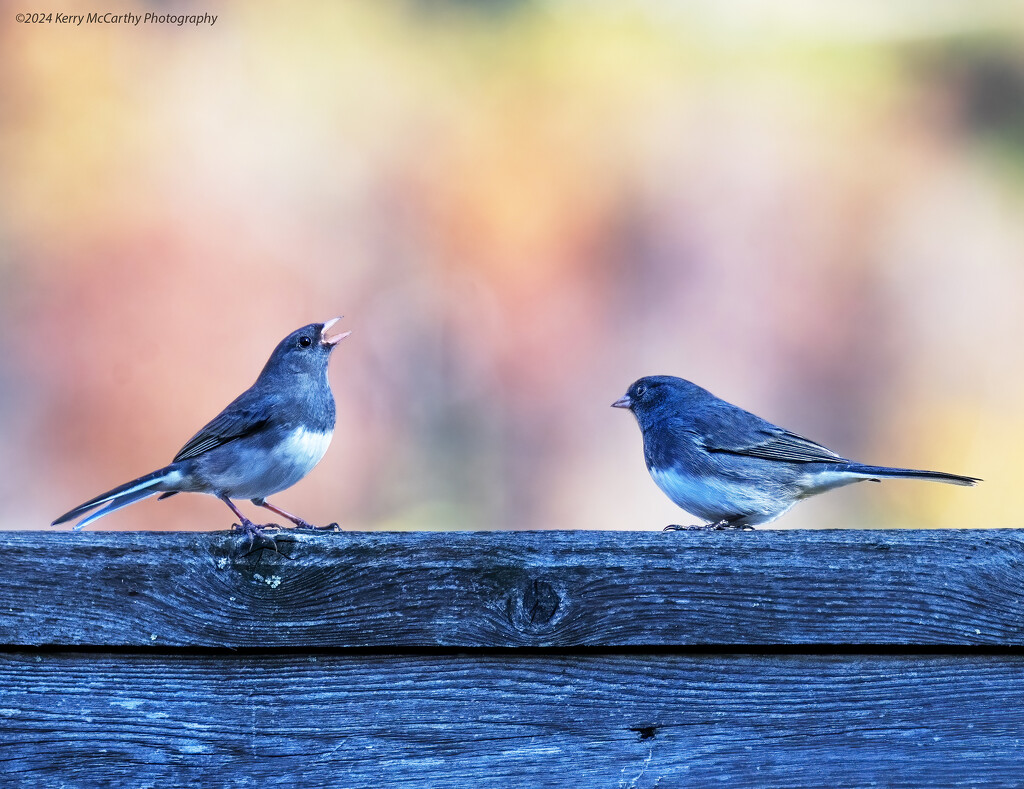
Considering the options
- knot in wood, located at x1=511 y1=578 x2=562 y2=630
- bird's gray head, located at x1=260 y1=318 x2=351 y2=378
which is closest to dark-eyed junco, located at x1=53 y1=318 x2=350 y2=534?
bird's gray head, located at x1=260 y1=318 x2=351 y2=378

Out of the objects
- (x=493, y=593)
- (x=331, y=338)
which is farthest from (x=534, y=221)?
(x=493, y=593)

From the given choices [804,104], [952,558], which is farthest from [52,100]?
[952,558]

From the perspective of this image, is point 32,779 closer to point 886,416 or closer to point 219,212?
point 219,212

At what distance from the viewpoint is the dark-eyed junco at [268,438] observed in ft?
12.0

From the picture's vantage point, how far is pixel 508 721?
159 cm

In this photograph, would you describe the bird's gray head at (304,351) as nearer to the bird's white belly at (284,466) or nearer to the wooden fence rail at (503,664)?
the bird's white belly at (284,466)

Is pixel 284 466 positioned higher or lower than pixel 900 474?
higher

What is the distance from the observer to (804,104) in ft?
13.3

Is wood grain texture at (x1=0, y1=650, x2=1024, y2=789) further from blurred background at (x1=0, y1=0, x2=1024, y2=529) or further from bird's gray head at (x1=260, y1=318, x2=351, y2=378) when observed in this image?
bird's gray head at (x1=260, y1=318, x2=351, y2=378)

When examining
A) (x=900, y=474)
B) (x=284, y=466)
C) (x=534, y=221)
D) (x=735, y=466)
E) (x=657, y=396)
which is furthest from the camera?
(x=657, y=396)

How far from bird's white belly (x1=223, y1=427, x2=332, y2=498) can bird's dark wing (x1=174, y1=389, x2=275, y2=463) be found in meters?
0.14

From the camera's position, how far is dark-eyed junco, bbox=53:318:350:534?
3.66m

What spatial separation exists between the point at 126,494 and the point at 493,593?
210 cm

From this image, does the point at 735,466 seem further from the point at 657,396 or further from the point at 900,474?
the point at 900,474
